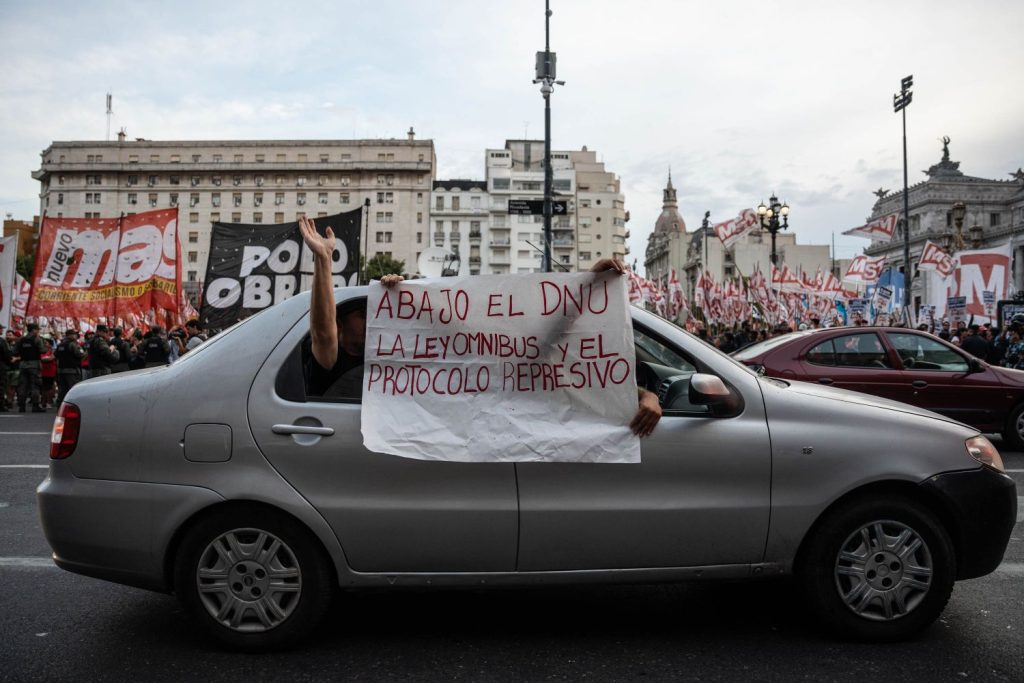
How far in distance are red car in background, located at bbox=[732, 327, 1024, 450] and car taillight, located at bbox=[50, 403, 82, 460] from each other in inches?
284

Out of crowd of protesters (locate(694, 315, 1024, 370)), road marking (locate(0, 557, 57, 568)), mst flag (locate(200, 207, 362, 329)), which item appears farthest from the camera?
crowd of protesters (locate(694, 315, 1024, 370))

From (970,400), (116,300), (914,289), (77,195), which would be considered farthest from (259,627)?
(77,195)

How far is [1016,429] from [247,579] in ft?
30.6

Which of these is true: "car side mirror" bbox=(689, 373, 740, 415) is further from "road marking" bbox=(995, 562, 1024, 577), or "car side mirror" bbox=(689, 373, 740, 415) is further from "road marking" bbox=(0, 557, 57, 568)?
"road marking" bbox=(0, 557, 57, 568)

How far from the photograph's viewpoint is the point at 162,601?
14.8 feet

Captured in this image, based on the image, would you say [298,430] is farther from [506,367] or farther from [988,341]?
[988,341]

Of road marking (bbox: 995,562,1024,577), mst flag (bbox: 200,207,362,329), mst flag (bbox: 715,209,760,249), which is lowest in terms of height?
road marking (bbox: 995,562,1024,577)

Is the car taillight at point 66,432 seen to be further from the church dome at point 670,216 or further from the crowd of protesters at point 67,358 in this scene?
the church dome at point 670,216

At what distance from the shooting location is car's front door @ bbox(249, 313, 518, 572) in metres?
3.68

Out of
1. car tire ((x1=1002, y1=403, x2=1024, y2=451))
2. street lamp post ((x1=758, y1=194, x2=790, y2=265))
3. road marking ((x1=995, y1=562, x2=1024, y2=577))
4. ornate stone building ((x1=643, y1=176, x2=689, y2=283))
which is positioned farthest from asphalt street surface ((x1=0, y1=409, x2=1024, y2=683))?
ornate stone building ((x1=643, y1=176, x2=689, y2=283))

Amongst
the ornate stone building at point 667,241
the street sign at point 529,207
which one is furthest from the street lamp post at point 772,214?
the ornate stone building at point 667,241

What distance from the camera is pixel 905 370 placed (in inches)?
385

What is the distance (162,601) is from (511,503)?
2077 millimetres

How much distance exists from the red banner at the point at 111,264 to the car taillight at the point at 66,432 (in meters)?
15.4
